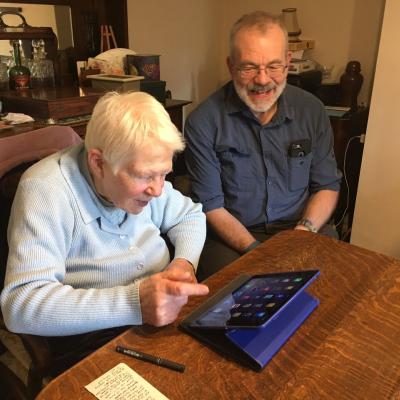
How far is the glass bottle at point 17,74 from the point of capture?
91.9 inches

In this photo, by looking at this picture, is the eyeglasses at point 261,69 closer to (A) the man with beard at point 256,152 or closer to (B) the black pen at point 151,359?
(A) the man with beard at point 256,152

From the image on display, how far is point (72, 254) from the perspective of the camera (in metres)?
1.11

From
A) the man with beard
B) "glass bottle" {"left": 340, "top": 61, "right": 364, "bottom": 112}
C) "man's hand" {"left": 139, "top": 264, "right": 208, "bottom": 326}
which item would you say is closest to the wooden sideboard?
the man with beard

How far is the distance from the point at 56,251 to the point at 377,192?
1.89 meters

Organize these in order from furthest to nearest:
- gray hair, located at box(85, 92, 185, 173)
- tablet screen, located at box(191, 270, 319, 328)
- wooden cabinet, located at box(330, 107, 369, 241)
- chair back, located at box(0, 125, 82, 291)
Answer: wooden cabinet, located at box(330, 107, 369, 241), chair back, located at box(0, 125, 82, 291), gray hair, located at box(85, 92, 185, 173), tablet screen, located at box(191, 270, 319, 328)

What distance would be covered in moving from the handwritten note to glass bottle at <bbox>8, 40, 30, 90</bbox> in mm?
1942

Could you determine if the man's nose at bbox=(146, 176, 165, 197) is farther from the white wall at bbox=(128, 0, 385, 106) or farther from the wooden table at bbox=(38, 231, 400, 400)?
the white wall at bbox=(128, 0, 385, 106)

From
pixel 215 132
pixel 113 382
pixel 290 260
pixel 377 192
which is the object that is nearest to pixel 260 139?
pixel 215 132

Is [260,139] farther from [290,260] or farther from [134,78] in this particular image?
[134,78]

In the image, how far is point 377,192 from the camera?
238cm

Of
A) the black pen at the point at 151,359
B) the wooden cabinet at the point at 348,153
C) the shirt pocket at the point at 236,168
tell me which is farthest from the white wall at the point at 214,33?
the black pen at the point at 151,359

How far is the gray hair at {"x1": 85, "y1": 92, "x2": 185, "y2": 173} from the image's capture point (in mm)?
1000

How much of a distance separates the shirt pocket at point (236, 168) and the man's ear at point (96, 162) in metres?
0.78

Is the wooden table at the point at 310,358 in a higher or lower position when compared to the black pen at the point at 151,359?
lower
